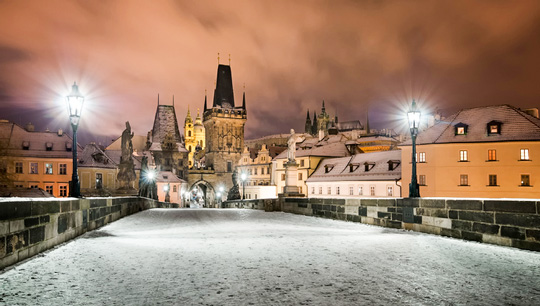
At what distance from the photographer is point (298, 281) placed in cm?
511

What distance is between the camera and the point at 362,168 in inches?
2146

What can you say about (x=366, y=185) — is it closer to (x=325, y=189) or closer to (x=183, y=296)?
(x=325, y=189)

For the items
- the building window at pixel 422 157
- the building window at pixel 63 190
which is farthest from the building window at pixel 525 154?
the building window at pixel 63 190

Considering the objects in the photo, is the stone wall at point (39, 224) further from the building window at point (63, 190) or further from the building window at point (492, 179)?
the building window at point (63, 190)

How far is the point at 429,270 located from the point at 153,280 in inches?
140

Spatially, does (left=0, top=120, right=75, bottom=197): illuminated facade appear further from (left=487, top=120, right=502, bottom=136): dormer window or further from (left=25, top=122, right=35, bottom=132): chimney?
(left=487, top=120, right=502, bottom=136): dormer window

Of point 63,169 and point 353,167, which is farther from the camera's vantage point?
point 63,169

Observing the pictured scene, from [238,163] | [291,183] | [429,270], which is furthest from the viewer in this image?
[238,163]

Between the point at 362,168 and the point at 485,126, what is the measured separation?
15.3 metres

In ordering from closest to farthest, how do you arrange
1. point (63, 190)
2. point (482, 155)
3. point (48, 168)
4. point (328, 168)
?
point (482, 155) < point (63, 190) < point (48, 168) < point (328, 168)

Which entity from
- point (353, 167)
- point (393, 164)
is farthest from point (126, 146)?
point (353, 167)

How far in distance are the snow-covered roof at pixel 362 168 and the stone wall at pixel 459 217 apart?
36915mm

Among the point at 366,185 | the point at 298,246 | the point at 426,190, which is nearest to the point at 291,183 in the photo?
the point at 298,246

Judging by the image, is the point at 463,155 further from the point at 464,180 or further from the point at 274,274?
the point at 274,274
